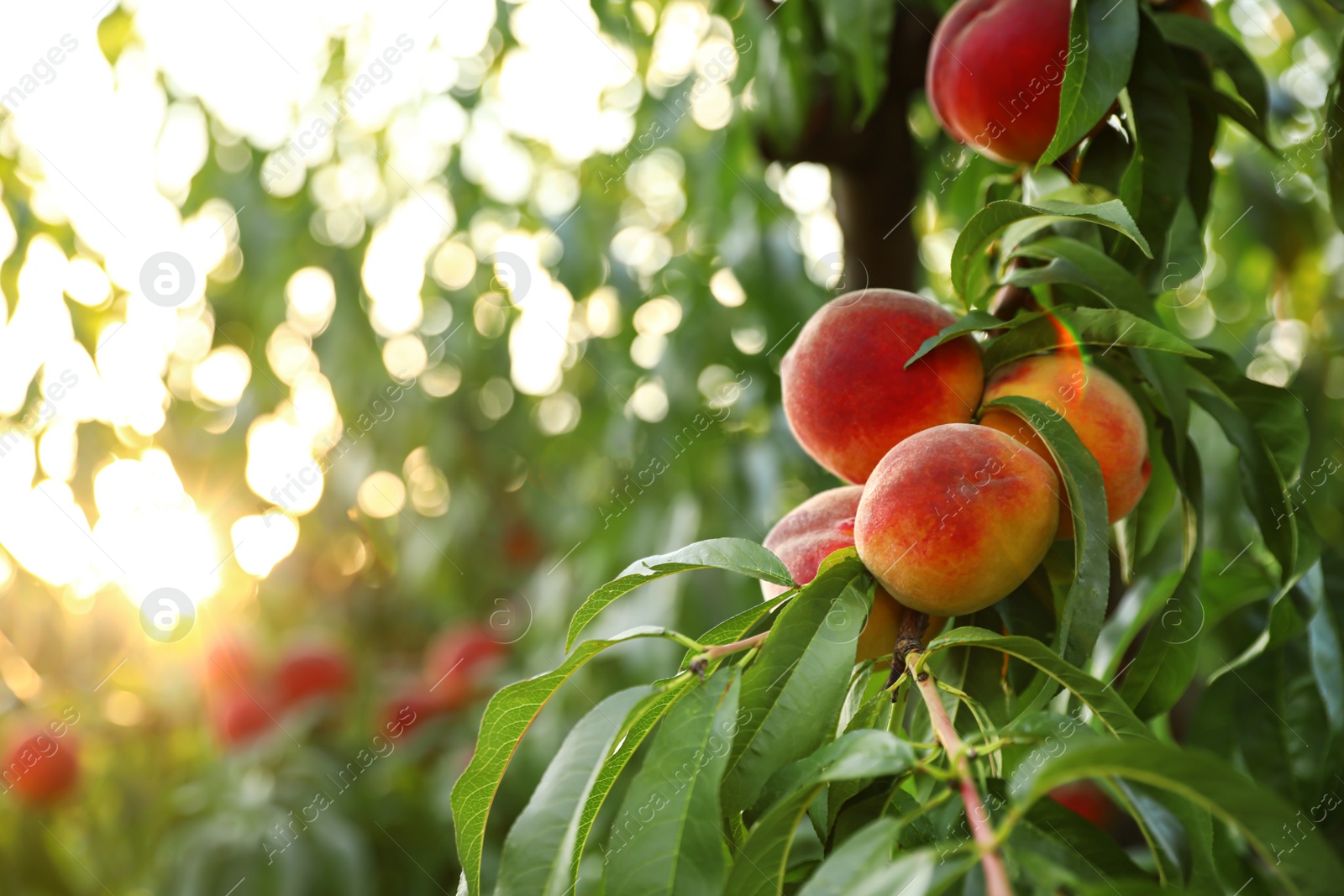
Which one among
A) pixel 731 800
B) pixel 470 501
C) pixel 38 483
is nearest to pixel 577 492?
pixel 470 501

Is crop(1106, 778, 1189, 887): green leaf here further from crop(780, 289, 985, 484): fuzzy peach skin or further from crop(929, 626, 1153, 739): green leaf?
crop(780, 289, 985, 484): fuzzy peach skin

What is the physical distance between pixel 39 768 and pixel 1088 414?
1.87 metres

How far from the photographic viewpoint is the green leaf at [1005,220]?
0.40 metres

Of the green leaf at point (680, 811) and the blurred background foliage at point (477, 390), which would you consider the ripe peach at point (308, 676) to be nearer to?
the blurred background foliage at point (477, 390)

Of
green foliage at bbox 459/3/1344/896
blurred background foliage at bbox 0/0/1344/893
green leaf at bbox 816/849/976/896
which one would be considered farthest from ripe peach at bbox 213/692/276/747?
green leaf at bbox 816/849/976/896

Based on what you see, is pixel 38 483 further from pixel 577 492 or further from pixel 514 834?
pixel 514 834

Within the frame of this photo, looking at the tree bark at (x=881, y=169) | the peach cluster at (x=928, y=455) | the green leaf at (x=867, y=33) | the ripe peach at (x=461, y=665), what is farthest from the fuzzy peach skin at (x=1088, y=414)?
the ripe peach at (x=461, y=665)

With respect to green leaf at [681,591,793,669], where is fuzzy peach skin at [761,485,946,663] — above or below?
below

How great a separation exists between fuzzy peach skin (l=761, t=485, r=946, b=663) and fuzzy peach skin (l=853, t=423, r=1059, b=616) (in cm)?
3

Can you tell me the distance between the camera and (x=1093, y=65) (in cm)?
50

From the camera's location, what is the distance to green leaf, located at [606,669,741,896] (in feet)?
1.09

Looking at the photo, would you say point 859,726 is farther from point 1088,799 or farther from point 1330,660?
point 1088,799

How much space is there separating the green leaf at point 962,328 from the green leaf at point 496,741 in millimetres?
182

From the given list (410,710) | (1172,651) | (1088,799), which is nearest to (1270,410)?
(1172,651)
